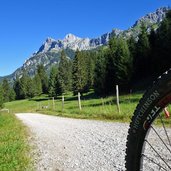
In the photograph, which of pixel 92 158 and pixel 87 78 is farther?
pixel 87 78

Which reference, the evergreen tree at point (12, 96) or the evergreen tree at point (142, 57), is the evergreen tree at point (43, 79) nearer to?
the evergreen tree at point (12, 96)

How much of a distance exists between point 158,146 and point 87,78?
4592 inches

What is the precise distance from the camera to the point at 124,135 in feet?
39.2

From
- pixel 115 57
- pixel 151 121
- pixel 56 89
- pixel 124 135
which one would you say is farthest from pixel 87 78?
pixel 151 121

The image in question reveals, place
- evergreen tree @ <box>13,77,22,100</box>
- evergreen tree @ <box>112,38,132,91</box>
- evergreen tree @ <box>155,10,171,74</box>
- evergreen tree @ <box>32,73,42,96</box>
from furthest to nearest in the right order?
1. evergreen tree @ <box>13,77,22,100</box>
2. evergreen tree @ <box>32,73,42,96</box>
3. evergreen tree @ <box>112,38,132,91</box>
4. evergreen tree @ <box>155,10,171,74</box>

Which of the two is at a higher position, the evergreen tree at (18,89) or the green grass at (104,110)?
the evergreen tree at (18,89)

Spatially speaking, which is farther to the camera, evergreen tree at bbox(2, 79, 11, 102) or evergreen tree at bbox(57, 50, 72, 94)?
evergreen tree at bbox(2, 79, 11, 102)

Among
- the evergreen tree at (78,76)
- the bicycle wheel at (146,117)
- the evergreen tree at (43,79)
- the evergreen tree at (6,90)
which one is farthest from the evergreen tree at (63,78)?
the bicycle wheel at (146,117)

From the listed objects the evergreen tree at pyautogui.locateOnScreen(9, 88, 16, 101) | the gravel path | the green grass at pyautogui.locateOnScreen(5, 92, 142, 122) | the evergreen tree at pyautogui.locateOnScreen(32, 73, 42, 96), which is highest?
the evergreen tree at pyautogui.locateOnScreen(32, 73, 42, 96)

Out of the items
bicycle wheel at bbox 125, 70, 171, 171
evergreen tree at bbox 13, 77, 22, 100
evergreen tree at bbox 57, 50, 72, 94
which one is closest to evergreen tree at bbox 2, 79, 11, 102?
evergreen tree at bbox 13, 77, 22, 100

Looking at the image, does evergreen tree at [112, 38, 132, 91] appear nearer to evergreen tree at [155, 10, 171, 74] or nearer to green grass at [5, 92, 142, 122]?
evergreen tree at [155, 10, 171, 74]

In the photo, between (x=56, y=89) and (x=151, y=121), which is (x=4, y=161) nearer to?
(x=151, y=121)

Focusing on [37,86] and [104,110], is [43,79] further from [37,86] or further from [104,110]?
[104,110]

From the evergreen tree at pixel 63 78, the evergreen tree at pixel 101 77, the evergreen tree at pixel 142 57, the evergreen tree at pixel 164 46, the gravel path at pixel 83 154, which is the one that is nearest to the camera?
the gravel path at pixel 83 154
